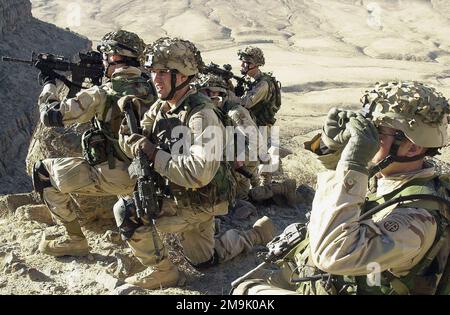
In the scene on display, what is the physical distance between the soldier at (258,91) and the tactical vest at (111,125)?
3.03 metres

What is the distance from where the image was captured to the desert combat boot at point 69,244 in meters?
5.00

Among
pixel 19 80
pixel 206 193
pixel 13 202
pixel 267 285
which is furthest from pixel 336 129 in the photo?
pixel 19 80

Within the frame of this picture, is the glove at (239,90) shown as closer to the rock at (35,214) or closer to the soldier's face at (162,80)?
the rock at (35,214)

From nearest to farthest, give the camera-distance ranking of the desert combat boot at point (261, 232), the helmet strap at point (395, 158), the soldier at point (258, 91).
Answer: the helmet strap at point (395, 158), the desert combat boot at point (261, 232), the soldier at point (258, 91)

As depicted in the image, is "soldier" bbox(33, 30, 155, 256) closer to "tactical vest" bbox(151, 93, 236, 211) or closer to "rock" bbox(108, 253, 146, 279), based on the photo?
"rock" bbox(108, 253, 146, 279)

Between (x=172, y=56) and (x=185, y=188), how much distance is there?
1.07 metres

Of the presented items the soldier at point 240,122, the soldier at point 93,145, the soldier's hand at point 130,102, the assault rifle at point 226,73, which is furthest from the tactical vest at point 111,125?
the assault rifle at point 226,73

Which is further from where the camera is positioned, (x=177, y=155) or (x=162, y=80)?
(x=162, y=80)

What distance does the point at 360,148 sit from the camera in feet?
8.54

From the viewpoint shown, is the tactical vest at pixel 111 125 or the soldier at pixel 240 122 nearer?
the tactical vest at pixel 111 125

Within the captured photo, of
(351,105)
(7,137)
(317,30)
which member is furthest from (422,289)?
(317,30)

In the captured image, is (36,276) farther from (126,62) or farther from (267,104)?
(267,104)

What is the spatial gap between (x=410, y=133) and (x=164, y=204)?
2285 mm
